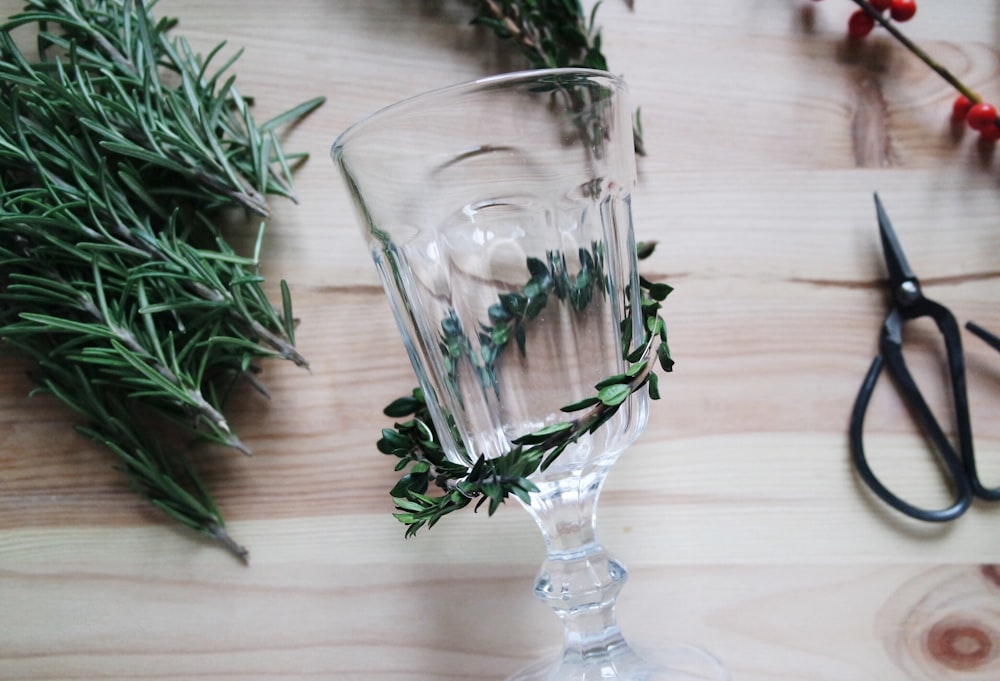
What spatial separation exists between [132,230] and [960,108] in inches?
23.9

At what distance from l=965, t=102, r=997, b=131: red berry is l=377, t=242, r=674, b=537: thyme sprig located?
292 mm

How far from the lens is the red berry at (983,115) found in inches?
22.8

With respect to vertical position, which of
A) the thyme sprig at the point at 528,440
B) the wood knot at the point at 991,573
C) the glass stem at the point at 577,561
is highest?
the thyme sprig at the point at 528,440

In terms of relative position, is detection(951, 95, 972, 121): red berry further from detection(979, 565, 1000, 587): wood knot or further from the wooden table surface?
detection(979, 565, 1000, 587): wood knot

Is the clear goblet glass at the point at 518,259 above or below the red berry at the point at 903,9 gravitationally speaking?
below

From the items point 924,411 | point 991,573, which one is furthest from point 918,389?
point 991,573

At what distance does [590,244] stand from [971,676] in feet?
1.40

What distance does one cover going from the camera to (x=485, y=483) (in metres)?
0.43

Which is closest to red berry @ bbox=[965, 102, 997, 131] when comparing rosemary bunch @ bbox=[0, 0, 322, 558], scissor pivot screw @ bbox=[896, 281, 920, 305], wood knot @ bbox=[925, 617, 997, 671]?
scissor pivot screw @ bbox=[896, 281, 920, 305]

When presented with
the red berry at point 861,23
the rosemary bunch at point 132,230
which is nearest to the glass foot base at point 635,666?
the rosemary bunch at point 132,230

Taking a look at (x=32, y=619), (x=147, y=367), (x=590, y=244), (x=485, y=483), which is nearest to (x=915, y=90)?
(x=590, y=244)

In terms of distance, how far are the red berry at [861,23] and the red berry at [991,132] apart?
0.37ft

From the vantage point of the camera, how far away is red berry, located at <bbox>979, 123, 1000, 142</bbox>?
1.92 feet

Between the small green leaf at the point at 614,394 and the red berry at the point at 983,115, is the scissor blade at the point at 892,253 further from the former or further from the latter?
the small green leaf at the point at 614,394
